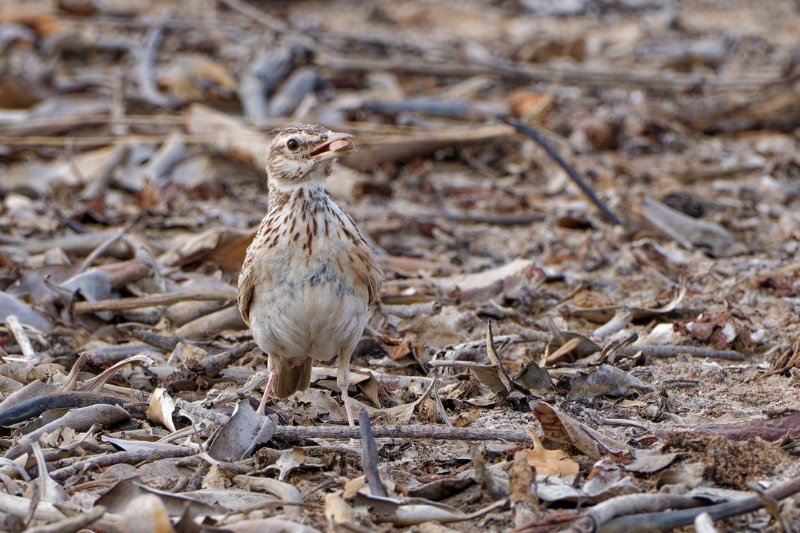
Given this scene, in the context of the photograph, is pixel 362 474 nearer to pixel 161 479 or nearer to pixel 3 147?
pixel 161 479

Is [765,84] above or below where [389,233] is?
above

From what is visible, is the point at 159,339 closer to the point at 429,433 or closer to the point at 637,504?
the point at 429,433

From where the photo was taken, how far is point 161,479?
13.9ft

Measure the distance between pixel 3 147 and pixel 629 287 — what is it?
5549mm

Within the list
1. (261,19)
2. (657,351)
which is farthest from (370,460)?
(261,19)

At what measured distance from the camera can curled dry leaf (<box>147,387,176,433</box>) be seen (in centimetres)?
473

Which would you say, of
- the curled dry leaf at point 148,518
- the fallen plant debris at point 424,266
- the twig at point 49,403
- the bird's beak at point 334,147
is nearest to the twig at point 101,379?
the fallen plant debris at point 424,266

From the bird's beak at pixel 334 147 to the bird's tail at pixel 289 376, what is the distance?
954 millimetres

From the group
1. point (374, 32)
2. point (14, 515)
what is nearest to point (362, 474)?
point (14, 515)

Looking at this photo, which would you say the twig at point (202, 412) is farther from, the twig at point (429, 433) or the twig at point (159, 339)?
the twig at point (159, 339)

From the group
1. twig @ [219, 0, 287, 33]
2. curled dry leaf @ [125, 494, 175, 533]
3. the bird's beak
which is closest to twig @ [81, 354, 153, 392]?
the bird's beak

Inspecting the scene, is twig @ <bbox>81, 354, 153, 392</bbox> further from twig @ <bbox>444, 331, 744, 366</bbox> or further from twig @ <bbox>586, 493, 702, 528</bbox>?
twig @ <bbox>586, 493, 702, 528</bbox>

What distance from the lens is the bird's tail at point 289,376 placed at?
523 cm

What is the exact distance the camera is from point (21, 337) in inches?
224
